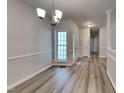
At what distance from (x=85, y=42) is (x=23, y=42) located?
28.8ft

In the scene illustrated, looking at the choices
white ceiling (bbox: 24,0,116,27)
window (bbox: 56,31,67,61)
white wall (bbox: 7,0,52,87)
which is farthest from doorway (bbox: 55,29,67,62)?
white ceiling (bbox: 24,0,116,27)

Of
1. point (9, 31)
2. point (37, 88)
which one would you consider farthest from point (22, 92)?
point (9, 31)

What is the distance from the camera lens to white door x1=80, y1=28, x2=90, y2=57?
41.8 feet

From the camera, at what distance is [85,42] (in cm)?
1286

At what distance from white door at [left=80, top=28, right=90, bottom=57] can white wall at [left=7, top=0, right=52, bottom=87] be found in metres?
6.63

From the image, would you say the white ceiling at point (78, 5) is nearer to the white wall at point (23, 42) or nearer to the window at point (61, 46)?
the white wall at point (23, 42)

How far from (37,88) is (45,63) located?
10.2 ft

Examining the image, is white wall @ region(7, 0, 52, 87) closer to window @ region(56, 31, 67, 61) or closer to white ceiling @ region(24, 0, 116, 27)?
Result: white ceiling @ region(24, 0, 116, 27)

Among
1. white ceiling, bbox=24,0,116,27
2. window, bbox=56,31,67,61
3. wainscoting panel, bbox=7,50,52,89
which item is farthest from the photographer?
window, bbox=56,31,67,61

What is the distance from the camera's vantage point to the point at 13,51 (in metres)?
4.21

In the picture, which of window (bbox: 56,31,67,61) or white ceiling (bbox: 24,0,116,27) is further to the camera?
window (bbox: 56,31,67,61)

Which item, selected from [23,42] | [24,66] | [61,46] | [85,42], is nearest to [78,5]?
[23,42]

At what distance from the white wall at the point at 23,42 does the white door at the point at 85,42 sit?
6.63 m

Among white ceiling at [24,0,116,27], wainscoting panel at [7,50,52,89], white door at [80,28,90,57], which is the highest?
white ceiling at [24,0,116,27]
